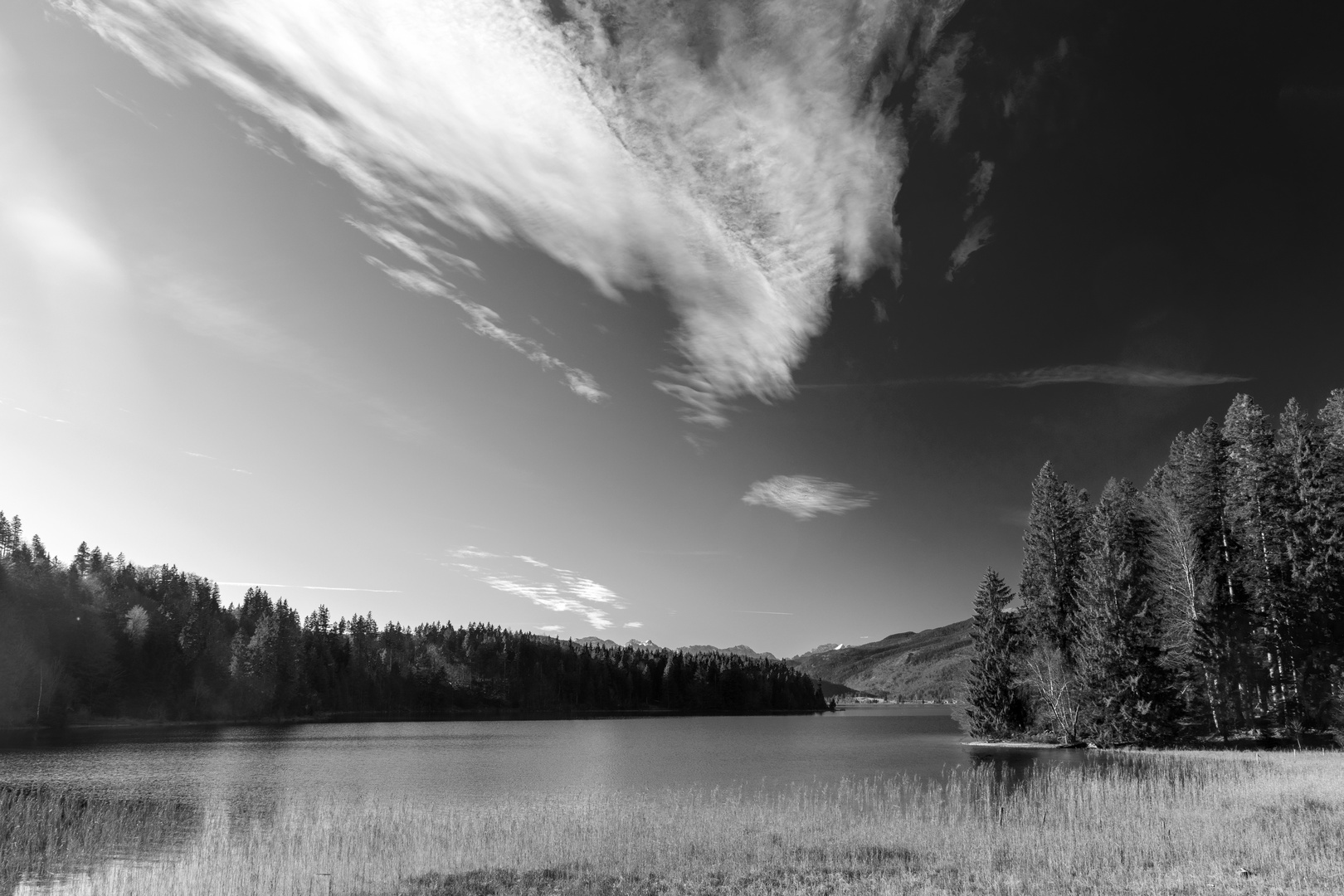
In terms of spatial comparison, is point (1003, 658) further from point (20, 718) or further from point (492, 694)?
point (492, 694)

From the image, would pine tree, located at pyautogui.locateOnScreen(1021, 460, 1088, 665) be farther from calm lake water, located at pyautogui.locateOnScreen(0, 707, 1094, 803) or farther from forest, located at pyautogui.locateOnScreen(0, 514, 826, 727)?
forest, located at pyautogui.locateOnScreen(0, 514, 826, 727)

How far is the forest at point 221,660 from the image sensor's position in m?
89.8

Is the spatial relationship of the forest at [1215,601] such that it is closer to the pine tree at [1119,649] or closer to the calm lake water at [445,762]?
the pine tree at [1119,649]

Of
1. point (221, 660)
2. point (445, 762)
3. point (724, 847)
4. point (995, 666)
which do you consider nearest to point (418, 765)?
point (445, 762)

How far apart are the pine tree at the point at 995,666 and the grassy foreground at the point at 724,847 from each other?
3667 cm

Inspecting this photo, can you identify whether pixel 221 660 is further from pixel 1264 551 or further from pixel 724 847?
pixel 1264 551

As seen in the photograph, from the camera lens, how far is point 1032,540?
6806 cm

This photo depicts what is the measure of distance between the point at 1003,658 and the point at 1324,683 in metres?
23.2

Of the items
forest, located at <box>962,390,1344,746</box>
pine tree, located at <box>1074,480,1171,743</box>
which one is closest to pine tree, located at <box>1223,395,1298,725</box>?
forest, located at <box>962,390,1344,746</box>

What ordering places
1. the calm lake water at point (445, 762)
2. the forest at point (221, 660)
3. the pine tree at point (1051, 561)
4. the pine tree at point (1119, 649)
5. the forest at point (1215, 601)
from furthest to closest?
the forest at point (221, 660) < the pine tree at point (1051, 561) < the pine tree at point (1119, 649) < the forest at point (1215, 601) < the calm lake water at point (445, 762)

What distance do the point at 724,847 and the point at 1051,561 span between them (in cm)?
5674

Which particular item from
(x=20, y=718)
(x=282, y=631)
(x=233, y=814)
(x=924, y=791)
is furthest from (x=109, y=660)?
(x=924, y=791)

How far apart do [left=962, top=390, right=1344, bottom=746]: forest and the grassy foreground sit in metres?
22.7

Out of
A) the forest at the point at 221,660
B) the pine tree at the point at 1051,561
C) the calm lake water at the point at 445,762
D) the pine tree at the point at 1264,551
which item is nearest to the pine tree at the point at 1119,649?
the calm lake water at the point at 445,762
